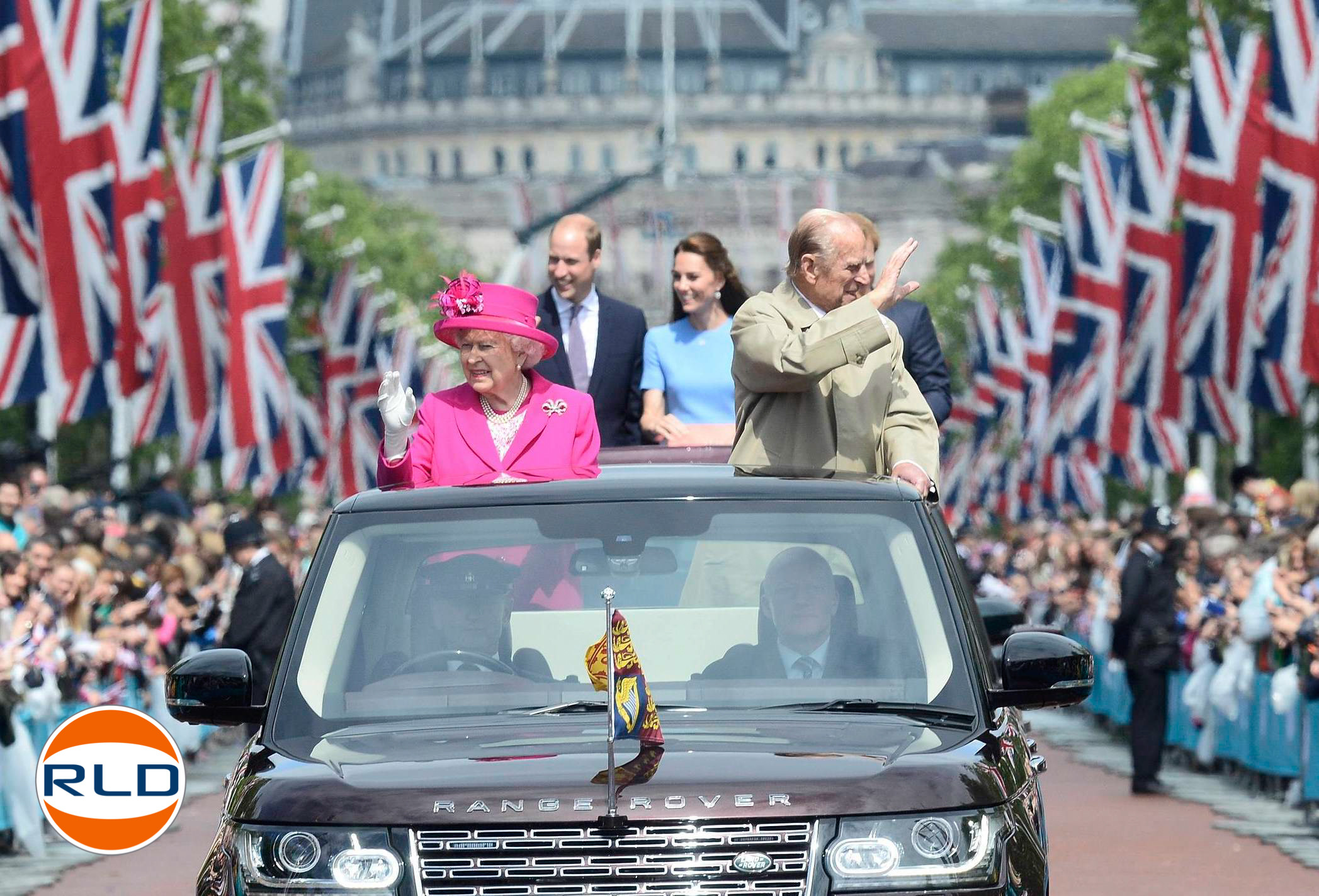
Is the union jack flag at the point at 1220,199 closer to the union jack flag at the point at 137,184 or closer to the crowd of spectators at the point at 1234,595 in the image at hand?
the crowd of spectators at the point at 1234,595

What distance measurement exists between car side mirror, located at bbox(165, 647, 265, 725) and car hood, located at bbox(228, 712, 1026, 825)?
0.30m

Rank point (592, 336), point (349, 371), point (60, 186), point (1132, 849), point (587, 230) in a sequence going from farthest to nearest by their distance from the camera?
point (349, 371) → point (60, 186) → point (1132, 849) → point (592, 336) → point (587, 230)

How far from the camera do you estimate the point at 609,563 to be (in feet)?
21.4

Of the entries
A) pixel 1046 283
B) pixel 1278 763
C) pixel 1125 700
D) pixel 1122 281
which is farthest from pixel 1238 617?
pixel 1046 283

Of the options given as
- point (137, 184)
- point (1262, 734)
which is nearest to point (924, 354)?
point (1262, 734)

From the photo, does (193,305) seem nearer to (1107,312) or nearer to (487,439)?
(1107,312)

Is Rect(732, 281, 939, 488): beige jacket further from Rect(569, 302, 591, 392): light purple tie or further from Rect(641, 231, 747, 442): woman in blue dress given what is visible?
Rect(569, 302, 591, 392): light purple tie

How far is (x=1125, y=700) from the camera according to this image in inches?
1002

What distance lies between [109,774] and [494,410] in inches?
56.8

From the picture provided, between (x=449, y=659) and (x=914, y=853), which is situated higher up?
(x=449, y=659)

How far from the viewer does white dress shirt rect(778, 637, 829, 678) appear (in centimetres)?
639

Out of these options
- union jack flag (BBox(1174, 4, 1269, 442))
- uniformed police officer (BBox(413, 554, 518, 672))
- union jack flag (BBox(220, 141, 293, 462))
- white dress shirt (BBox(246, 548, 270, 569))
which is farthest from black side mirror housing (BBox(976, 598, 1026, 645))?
union jack flag (BBox(220, 141, 293, 462))

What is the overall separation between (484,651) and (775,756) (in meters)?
0.96

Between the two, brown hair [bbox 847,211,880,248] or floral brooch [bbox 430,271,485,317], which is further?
brown hair [bbox 847,211,880,248]
